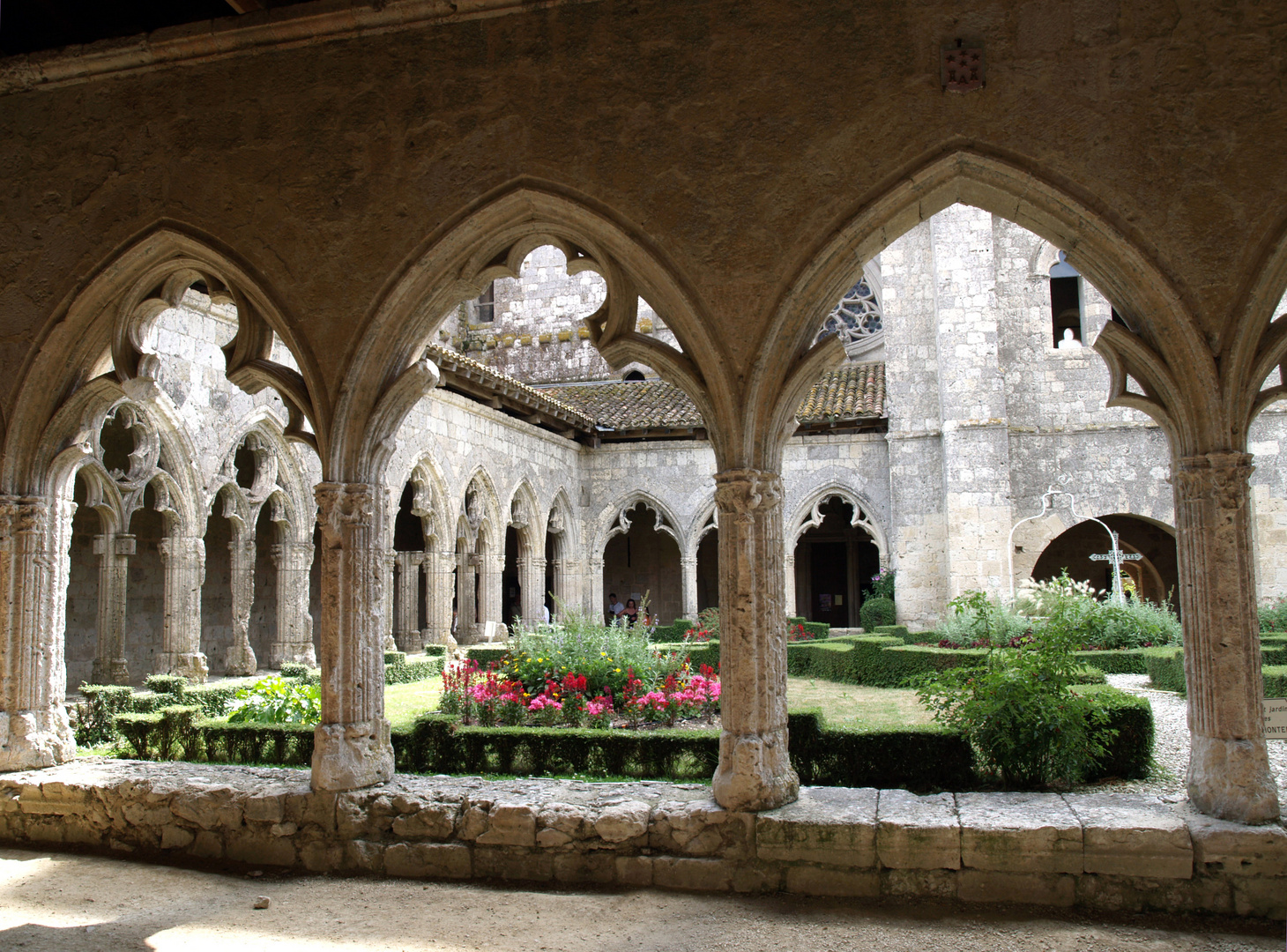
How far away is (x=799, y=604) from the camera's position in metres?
20.5

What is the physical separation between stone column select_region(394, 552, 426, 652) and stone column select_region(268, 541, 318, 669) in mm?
1885

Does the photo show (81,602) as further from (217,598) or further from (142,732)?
(142,732)

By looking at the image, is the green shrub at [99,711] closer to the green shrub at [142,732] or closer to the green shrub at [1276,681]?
the green shrub at [142,732]

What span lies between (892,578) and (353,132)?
40.8 feet

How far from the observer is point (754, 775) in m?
3.98

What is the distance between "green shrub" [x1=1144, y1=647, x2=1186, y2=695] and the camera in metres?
7.98

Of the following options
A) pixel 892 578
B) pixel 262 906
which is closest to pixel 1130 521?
pixel 892 578

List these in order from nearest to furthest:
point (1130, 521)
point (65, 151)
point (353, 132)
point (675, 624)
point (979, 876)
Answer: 1. point (979, 876)
2. point (353, 132)
3. point (65, 151)
4. point (675, 624)
5. point (1130, 521)

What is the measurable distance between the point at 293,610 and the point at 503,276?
296 inches

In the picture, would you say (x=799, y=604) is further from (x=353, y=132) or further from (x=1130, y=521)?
(x=353, y=132)

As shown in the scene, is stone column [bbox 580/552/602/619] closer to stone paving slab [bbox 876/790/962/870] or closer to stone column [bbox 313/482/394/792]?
stone column [bbox 313/482/394/792]

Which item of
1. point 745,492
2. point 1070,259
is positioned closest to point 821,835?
point 745,492

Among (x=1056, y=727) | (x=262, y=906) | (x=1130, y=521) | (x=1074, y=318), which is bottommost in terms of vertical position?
(x=262, y=906)

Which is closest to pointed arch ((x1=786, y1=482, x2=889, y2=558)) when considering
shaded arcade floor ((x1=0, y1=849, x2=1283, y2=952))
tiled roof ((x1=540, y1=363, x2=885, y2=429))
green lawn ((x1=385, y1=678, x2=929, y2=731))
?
tiled roof ((x1=540, y1=363, x2=885, y2=429))
